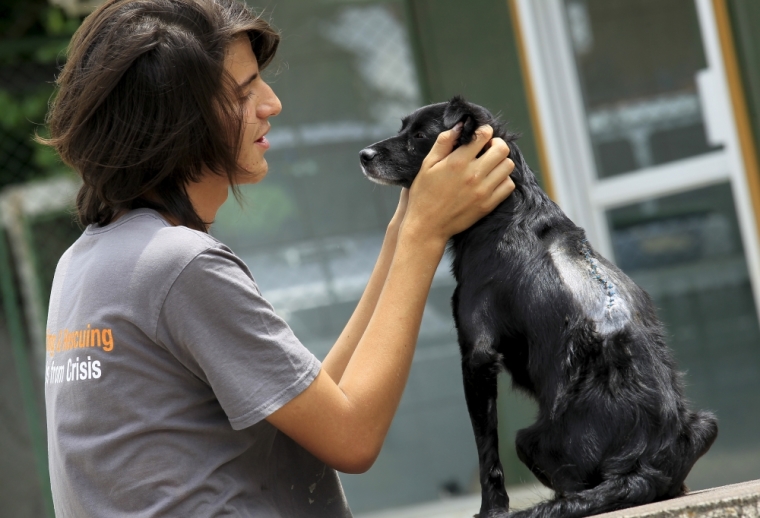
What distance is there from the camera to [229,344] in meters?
1.38

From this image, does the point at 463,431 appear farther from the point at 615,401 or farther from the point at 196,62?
the point at 196,62

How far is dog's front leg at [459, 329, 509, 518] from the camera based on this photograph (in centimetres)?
164

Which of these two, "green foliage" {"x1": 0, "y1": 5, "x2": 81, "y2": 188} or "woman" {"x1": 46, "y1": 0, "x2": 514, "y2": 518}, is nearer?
"woman" {"x1": 46, "y1": 0, "x2": 514, "y2": 518}

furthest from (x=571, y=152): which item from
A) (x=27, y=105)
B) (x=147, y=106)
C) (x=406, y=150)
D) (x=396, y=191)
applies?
(x=27, y=105)

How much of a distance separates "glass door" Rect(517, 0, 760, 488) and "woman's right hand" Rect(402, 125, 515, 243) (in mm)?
2497

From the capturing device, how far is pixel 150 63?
1.49 metres

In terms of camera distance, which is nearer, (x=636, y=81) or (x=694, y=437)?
(x=694, y=437)

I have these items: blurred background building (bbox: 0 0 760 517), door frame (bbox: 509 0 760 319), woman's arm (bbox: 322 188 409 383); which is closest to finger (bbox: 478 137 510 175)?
woman's arm (bbox: 322 188 409 383)

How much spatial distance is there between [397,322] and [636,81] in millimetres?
3294

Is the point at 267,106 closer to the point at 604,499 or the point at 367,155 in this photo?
the point at 367,155

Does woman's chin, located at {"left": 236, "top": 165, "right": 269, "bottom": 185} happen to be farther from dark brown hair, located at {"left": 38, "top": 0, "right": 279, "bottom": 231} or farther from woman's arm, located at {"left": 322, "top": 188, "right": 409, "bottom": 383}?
woman's arm, located at {"left": 322, "top": 188, "right": 409, "bottom": 383}

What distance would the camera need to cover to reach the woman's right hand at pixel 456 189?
5.38ft

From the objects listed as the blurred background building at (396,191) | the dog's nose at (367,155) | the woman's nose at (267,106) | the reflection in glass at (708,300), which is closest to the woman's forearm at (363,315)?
the dog's nose at (367,155)

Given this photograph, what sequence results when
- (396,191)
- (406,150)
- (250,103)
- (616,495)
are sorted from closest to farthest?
(616,495) → (250,103) → (406,150) → (396,191)
